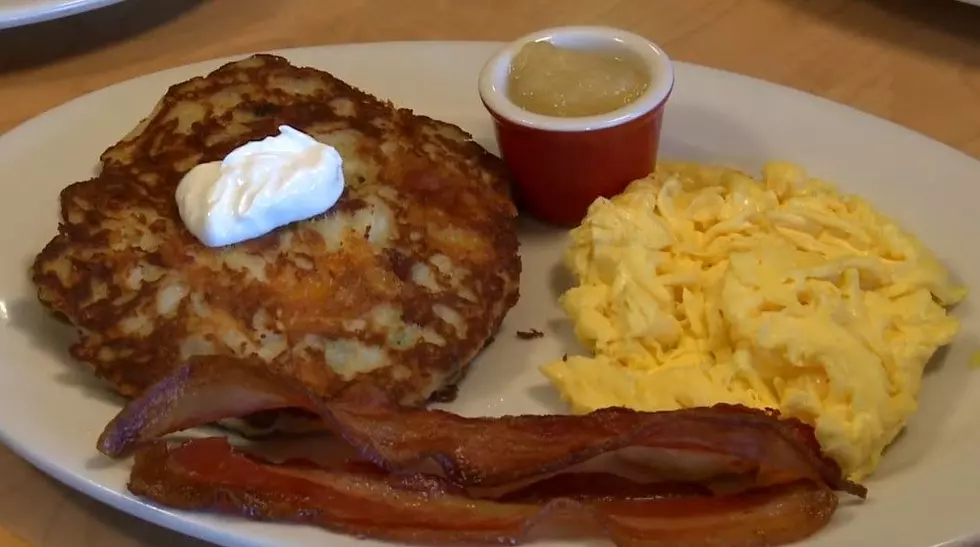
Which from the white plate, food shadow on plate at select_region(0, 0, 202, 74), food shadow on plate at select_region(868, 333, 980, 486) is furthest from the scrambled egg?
food shadow on plate at select_region(0, 0, 202, 74)

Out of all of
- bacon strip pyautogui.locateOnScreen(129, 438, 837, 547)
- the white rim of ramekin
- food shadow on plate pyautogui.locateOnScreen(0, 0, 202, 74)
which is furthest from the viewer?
food shadow on plate pyautogui.locateOnScreen(0, 0, 202, 74)

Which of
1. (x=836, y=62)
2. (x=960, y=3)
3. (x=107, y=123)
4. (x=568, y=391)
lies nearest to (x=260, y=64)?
(x=107, y=123)

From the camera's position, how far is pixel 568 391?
1.51 metres

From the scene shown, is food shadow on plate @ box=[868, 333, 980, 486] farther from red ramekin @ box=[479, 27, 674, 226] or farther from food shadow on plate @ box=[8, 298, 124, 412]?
food shadow on plate @ box=[8, 298, 124, 412]

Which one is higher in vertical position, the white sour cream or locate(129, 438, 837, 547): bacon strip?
the white sour cream

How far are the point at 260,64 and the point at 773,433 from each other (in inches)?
44.0

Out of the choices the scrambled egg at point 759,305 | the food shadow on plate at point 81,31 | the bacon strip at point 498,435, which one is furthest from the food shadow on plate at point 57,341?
the food shadow on plate at point 81,31

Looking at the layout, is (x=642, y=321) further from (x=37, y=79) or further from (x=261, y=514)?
(x=37, y=79)

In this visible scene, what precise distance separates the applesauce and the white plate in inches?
40.2

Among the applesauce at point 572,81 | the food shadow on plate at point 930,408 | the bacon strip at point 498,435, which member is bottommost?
the food shadow on plate at point 930,408

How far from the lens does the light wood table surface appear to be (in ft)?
7.24

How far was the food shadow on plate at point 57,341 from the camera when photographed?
1471 millimetres

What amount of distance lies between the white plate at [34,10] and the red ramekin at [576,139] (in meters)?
0.99

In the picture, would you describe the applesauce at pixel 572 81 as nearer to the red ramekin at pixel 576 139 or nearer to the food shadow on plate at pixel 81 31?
the red ramekin at pixel 576 139
